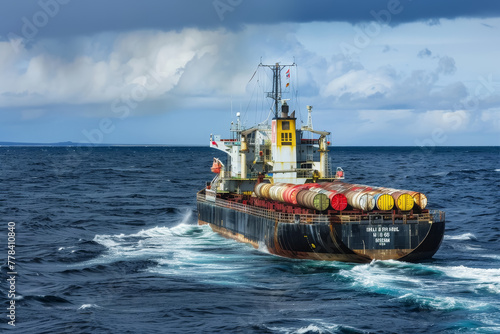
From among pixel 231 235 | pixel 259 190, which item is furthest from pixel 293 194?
pixel 231 235

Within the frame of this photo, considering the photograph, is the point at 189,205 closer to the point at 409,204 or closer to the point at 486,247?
the point at 486,247

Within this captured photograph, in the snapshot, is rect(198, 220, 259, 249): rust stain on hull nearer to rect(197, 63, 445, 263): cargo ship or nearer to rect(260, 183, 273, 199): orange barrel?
rect(197, 63, 445, 263): cargo ship

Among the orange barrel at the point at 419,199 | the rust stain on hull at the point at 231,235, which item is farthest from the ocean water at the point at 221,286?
the orange barrel at the point at 419,199

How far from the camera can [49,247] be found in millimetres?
58688

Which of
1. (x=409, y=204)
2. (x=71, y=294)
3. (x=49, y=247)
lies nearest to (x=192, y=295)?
(x=71, y=294)

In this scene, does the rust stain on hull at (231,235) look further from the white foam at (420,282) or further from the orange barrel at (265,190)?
the white foam at (420,282)

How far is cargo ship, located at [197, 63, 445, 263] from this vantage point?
44719 millimetres

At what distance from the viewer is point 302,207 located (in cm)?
4978

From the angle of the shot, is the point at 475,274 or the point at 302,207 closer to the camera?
the point at 475,274

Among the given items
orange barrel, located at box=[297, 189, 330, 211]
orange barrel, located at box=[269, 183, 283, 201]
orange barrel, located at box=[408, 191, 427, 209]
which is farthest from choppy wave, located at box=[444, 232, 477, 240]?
orange barrel, located at box=[297, 189, 330, 211]

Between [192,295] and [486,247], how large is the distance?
28.7 meters

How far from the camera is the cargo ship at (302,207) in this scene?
44.7 meters

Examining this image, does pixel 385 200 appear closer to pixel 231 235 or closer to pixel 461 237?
pixel 231 235

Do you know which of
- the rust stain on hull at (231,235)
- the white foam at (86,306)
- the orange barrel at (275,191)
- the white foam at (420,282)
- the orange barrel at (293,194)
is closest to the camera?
the white foam at (420,282)
